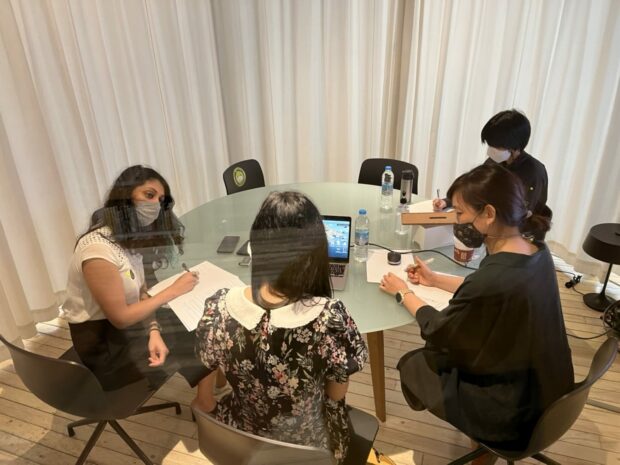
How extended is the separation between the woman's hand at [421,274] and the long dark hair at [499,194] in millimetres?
423

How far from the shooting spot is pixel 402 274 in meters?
1.90

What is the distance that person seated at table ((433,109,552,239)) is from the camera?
2.30 metres

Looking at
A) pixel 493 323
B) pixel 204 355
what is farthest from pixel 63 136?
pixel 493 323

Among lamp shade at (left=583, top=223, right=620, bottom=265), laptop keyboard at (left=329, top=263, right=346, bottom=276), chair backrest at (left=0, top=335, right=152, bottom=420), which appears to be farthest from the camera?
lamp shade at (left=583, top=223, right=620, bottom=265)

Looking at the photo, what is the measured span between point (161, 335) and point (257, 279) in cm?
83

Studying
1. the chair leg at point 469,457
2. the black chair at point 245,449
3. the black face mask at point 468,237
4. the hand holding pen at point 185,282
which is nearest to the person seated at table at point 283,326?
the black chair at point 245,449

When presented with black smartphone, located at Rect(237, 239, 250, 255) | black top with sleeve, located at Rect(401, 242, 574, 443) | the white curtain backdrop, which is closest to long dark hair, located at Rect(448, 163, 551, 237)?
black top with sleeve, located at Rect(401, 242, 574, 443)

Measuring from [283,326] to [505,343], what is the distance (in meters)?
0.74

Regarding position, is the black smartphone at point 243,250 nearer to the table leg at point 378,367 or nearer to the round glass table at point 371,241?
the round glass table at point 371,241

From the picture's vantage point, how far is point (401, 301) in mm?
1710

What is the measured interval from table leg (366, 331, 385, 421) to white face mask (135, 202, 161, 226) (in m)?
1.10

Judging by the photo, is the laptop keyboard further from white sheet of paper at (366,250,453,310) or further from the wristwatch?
the wristwatch

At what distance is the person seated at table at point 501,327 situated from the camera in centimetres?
135

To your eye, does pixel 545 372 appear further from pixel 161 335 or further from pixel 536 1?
pixel 536 1
